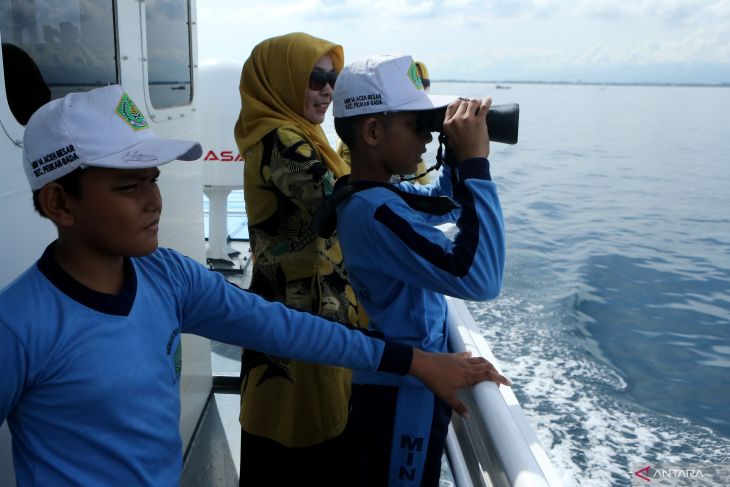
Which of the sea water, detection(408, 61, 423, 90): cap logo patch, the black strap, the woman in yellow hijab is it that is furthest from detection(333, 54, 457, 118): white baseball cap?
the sea water

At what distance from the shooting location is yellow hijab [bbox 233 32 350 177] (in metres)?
1.71

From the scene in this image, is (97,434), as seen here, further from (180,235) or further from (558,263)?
(558,263)

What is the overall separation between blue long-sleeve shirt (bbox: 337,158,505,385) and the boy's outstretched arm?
0.11 m

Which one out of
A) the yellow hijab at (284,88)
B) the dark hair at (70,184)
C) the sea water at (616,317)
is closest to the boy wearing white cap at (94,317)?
the dark hair at (70,184)

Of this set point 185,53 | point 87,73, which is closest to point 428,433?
point 87,73

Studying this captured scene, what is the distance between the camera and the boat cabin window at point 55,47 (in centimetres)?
113

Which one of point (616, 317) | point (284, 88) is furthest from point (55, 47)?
point (616, 317)

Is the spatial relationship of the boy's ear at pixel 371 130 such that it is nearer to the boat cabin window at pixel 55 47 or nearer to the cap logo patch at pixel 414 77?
the cap logo patch at pixel 414 77

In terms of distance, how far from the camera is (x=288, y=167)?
1541 millimetres

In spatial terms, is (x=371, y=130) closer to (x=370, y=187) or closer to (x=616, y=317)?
(x=370, y=187)

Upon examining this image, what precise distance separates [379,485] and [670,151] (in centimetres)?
1540

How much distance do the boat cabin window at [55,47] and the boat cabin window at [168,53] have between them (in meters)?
0.35

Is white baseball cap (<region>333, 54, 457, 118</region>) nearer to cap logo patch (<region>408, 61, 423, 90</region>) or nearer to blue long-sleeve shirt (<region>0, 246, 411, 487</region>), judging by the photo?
cap logo patch (<region>408, 61, 423, 90</region>)

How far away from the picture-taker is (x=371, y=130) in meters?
1.26
